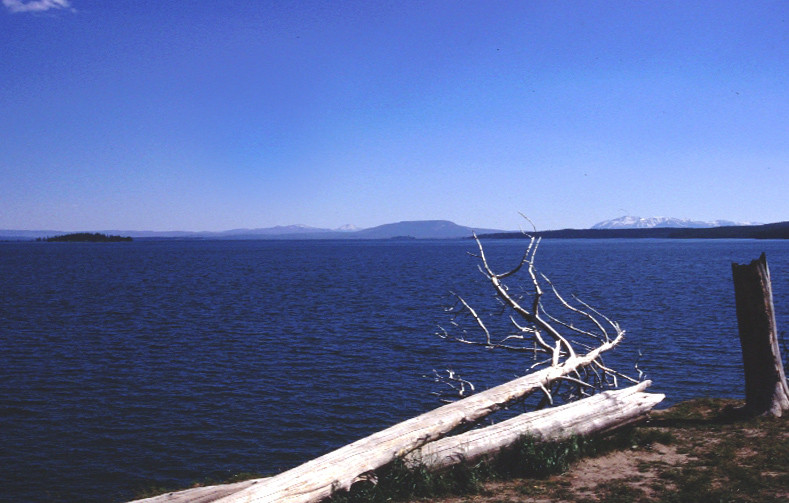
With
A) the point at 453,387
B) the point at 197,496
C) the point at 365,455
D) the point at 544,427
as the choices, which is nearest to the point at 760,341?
Answer: the point at 544,427

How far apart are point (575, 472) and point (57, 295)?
173 ft

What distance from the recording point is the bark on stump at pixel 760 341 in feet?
34.7

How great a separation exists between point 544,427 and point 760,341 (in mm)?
4747

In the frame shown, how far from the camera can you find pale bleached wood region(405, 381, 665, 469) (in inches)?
337

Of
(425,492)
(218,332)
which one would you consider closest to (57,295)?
(218,332)

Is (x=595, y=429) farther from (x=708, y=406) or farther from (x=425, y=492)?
(x=708, y=406)

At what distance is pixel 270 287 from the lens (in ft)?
194

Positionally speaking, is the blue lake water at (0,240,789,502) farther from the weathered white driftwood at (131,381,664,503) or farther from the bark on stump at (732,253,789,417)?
the bark on stump at (732,253,789,417)

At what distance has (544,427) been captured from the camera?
9242 mm

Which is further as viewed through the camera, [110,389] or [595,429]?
[110,389]

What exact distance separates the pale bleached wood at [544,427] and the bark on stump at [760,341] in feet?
7.08

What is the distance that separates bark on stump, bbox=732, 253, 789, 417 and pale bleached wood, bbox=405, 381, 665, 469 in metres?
2.16

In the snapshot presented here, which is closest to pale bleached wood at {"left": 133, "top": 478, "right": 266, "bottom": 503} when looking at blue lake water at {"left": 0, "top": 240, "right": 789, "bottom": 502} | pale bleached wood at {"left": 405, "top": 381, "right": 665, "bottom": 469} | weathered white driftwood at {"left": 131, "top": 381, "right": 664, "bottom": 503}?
weathered white driftwood at {"left": 131, "top": 381, "right": 664, "bottom": 503}

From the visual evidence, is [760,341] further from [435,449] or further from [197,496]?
[197,496]
